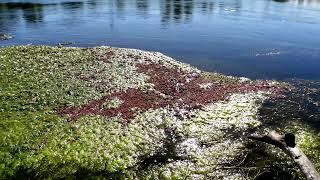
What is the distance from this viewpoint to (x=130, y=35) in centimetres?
6944

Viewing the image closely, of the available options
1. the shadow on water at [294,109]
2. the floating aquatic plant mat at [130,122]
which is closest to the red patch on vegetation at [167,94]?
the floating aquatic plant mat at [130,122]

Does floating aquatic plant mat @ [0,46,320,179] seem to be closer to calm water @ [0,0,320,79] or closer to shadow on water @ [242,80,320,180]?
shadow on water @ [242,80,320,180]

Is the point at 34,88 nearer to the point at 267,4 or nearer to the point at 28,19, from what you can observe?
the point at 28,19

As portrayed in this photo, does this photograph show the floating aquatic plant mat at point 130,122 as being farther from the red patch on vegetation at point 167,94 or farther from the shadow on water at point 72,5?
the shadow on water at point 72,5

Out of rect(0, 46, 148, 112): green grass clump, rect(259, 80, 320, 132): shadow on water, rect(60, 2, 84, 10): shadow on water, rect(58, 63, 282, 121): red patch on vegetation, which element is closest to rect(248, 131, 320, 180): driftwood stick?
rect(259, 80, 320, 132): shadow on water

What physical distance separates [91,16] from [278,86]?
62608 millimetres

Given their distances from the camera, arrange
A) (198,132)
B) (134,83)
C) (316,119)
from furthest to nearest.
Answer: (134,83)
(316,119)
(198,132)

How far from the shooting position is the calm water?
172ft

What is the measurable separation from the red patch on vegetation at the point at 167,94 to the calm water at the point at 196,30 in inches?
376

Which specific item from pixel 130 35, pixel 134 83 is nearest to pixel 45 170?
pixel 134 83

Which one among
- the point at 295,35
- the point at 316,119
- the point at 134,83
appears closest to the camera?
the point at 316,119

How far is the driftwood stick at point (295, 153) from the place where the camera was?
17.6m

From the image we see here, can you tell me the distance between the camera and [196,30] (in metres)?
74.7

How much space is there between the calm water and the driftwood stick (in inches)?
1036
